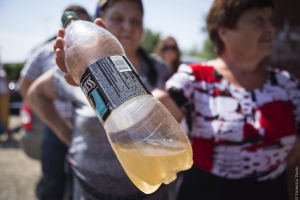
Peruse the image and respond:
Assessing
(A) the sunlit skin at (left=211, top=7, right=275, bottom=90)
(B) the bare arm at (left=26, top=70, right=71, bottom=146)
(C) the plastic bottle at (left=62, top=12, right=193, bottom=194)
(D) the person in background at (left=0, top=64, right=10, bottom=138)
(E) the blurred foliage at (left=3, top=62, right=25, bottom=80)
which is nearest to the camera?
(C) the plastic bottle at (left=62, top=12, right=193, bottom=194)

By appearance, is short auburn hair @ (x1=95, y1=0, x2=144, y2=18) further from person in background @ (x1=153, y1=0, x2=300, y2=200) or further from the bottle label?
the bottle label

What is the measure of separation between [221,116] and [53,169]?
1.84 meters

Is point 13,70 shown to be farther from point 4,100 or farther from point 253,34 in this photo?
point 253,34

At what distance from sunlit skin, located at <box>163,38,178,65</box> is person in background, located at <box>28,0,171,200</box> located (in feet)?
6.90

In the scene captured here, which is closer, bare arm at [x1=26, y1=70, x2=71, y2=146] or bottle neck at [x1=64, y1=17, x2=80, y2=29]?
bottle neck at [x1=64, y1=17, x2=80, y2=29]

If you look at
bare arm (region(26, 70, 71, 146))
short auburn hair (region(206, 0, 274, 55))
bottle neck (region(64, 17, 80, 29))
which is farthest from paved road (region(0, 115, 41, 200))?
short auburn hair (region(206, 0, 274, 55))

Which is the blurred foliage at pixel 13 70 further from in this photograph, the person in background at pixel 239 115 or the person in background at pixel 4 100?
the person in background at pixel 239 115

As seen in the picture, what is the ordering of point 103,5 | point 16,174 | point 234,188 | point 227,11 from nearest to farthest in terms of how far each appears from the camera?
point 234,188 < point 227,11 < point 103,5 < point 16,174

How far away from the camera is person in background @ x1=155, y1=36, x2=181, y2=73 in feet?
12.8

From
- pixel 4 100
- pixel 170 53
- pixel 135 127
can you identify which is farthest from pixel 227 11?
pixel 4 100

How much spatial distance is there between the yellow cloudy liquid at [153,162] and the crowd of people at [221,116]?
25 centimetres

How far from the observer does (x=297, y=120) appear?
1.43m

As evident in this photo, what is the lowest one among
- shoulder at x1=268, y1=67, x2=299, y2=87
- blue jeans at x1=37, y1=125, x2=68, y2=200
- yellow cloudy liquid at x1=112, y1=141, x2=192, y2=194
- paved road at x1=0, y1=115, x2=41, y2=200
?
paved road at x1=0, y1=115, x2=41, y2=200

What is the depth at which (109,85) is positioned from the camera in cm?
90
